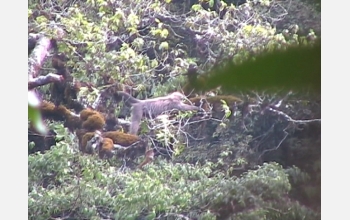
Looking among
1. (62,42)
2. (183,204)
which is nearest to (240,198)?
(183,204)

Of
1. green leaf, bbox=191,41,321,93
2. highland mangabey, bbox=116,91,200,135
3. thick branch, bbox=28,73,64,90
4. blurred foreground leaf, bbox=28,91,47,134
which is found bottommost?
blurred foreground leaf, bbox=28,91,47,134

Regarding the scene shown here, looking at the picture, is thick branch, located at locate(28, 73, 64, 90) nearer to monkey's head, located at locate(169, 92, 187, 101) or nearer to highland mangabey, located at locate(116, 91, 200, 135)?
highland mangabey, located at locate(116, 91, 200, 135)

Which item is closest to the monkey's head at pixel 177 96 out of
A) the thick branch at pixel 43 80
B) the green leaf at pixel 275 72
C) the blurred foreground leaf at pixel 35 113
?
the green leaf at pixel 275 72

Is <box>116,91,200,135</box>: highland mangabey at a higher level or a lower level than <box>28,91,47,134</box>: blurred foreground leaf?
higher

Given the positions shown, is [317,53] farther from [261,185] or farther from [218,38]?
[261,185]

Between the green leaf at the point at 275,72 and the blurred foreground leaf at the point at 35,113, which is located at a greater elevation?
the green leaf at the point at 275,72

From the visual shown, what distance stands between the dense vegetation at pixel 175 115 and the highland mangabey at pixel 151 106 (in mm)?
40

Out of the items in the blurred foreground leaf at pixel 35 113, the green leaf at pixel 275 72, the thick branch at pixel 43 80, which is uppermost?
the green leaf at pixel 275 72

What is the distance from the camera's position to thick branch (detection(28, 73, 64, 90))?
10.6 feet

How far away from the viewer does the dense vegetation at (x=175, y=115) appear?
3166 mm

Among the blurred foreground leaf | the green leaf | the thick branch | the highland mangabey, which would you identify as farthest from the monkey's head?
the blurred foreground leaf

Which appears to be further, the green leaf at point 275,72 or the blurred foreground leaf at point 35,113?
the blurred foreground leaf at point 35,113

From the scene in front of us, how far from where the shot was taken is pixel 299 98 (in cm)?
317

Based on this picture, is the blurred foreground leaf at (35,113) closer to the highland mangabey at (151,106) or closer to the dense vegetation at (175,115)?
the dense vegetation at (175,115)
